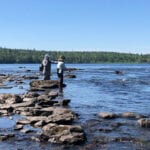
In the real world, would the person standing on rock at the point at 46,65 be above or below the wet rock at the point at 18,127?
above

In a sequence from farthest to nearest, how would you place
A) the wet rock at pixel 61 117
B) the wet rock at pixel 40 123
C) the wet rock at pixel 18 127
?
the wet rock at pixel 61 117 → the wet rock at pixel 40 123 → the wet rock at pixel 18 127

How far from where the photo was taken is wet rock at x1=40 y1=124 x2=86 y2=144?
19.0 meters

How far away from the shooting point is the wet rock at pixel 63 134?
747 inches

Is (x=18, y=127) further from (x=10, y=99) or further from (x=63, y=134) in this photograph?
(x=10, y=99)

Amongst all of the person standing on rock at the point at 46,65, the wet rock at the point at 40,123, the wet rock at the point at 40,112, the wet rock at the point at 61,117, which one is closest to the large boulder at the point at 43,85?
the person standing on rock at the point at 46,65

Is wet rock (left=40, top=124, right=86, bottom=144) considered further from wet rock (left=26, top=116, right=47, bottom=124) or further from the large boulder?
the large boulder

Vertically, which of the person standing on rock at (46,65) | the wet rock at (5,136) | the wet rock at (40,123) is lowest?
the wet rock at (5,136)

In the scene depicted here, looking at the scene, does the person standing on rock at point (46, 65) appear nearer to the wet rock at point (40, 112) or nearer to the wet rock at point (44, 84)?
the wet rock at point (44, 84)

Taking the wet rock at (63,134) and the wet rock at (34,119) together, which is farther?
the wet rock at (34,119)

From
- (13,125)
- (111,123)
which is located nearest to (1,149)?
(13,125)

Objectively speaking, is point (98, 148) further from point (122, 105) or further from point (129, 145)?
point (122, 105)

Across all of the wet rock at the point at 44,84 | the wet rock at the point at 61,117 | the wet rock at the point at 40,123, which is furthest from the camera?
the wet rock at the point at 44,84

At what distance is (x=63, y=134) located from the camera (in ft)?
63.9

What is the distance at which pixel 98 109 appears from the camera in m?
29.9
